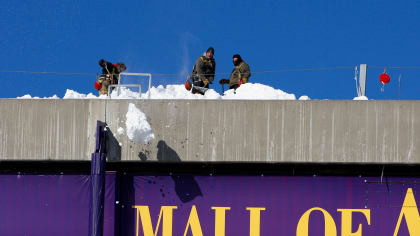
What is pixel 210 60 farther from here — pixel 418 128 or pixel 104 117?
pixel 418 128

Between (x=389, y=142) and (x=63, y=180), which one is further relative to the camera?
(x=63, y=180)

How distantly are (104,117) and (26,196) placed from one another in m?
2.53

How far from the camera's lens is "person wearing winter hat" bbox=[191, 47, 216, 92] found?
17.6m

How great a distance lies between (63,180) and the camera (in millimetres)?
16188

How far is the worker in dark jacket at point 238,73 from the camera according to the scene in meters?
18.0

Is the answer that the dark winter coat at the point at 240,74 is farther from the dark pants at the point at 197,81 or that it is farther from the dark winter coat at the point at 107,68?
the dark winter coat at the point at 107,68

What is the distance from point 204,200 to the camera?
627 inches

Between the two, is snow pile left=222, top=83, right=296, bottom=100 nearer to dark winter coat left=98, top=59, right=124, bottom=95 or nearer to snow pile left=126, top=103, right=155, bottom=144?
snow pile left=126, top=103, right=155, bottom=144

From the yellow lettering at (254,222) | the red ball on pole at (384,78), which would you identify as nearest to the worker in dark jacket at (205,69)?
the yellow lettering at (254,222)

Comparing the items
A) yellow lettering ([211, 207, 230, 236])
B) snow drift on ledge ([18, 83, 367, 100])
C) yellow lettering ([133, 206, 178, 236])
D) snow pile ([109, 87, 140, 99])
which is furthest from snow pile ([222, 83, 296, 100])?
yellow lettering ([133, 206, 178, 236])

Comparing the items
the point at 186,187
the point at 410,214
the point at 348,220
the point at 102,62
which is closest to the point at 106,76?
the point at 102,62

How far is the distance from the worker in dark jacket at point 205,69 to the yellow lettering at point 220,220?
128 inches

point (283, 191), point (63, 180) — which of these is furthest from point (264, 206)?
point (63, 180)

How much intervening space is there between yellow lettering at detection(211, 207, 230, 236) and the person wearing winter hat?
128 inches
